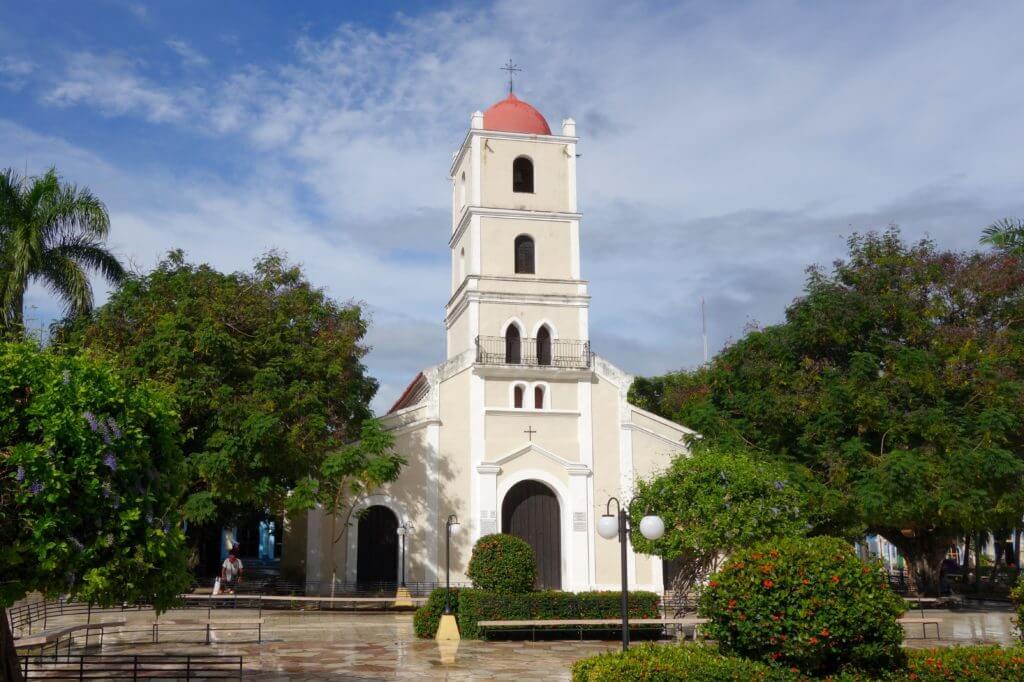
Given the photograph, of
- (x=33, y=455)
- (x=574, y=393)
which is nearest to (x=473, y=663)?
(x=33, y=455)

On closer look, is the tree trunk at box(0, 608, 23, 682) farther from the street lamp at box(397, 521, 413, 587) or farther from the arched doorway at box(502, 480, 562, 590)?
the arched doorway at box(502, 480, 562, 590)

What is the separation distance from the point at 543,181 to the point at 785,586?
72.5 ft

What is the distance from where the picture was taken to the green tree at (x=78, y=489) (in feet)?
29.5

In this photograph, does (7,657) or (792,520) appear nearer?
(7,657)

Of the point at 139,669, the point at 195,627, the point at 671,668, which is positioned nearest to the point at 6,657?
the point at 139,669

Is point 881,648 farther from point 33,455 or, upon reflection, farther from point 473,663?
point 33,455

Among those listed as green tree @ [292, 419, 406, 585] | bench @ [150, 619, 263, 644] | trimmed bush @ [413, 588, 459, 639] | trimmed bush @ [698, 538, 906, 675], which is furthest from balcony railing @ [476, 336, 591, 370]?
trimmed bush @ [698, 538, 906, 675]

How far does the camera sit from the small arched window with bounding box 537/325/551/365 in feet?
101

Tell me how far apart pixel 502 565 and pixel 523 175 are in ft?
45.8

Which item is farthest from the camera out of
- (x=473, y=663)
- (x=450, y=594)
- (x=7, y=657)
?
(x=450, y=594)

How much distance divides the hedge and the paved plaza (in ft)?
12.4

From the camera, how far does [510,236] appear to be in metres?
31.2

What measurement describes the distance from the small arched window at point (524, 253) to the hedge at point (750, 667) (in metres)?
20.2

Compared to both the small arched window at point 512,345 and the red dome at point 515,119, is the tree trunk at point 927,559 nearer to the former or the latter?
the small arched window at point 512,345
